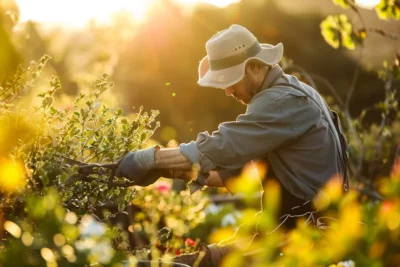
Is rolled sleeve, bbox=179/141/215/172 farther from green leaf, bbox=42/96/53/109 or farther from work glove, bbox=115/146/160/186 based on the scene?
green leaf, bbox=42/96/53/109

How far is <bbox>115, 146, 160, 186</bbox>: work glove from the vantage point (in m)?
3.39

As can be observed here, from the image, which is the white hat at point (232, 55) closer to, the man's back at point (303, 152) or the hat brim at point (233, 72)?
the hat brim at point (233, 72)

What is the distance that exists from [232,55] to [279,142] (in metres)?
0.56

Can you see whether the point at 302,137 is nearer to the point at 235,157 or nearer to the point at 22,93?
the point at 235,157

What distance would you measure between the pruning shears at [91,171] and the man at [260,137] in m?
0.05

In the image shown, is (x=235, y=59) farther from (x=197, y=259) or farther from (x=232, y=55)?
(x=197, y=259)

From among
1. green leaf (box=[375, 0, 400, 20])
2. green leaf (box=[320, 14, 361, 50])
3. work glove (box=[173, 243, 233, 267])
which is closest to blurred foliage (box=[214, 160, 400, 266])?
work glove (box=[173, 243, 233, 267])

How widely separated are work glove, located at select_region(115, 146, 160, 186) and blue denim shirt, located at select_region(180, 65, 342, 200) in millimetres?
169

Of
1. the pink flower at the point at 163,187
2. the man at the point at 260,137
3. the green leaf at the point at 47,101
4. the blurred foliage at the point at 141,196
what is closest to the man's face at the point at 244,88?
the man at the point at 260,137

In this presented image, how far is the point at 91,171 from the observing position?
3359mm

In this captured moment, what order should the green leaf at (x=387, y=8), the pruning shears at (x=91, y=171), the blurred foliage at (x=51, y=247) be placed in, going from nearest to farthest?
the blurred foliage at (x=51, y=247) < the pruning shears at (x=91, y=171) < the green leaf at (x=387, y=8)

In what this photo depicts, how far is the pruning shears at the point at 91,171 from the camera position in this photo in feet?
10.8

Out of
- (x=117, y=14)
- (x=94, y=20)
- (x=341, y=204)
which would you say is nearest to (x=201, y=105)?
(x=117, y=14)

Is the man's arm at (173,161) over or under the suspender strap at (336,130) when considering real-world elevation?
over
